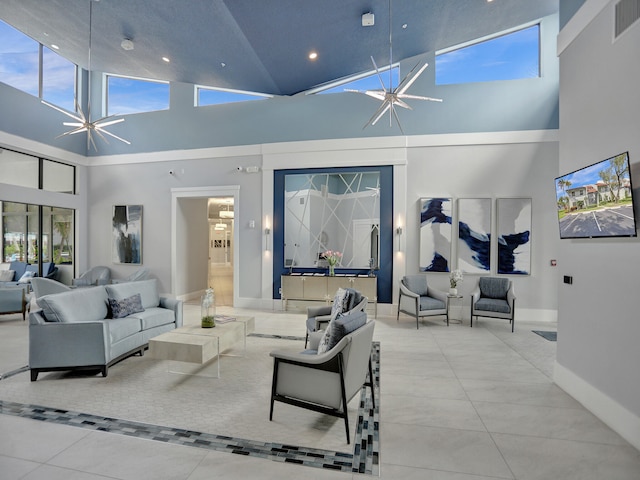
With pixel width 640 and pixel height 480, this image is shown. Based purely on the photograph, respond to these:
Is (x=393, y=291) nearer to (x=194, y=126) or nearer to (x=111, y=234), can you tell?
(x=194, y=126)

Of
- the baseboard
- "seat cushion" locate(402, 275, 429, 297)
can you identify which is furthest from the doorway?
the baseboard

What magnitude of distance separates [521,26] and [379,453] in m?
8.11

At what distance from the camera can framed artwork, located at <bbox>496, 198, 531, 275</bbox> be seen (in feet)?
21.3

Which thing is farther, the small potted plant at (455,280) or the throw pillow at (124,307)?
the small potted plant at (455,280)

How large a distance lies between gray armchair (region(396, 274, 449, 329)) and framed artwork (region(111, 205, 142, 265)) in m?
6.64

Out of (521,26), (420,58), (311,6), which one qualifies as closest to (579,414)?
(311,6)

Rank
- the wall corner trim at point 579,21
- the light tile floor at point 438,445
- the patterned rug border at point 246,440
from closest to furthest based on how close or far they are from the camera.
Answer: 1. the light tile floor at point 438,445
2. the patterned rug border at point 246,440
3. the wall corner trim at point 579,21

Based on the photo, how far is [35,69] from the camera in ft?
25.2

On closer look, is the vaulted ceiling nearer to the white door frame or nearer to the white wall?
the white door frame

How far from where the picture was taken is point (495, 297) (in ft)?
20.7

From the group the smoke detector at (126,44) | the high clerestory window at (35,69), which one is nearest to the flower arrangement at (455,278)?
the smoke detector at (126,44)

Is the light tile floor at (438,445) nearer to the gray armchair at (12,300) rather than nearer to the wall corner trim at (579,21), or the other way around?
the wall corner trim at (579,21)

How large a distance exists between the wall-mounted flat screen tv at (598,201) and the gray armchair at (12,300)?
8.85 meters

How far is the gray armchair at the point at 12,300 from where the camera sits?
20.2 ft
